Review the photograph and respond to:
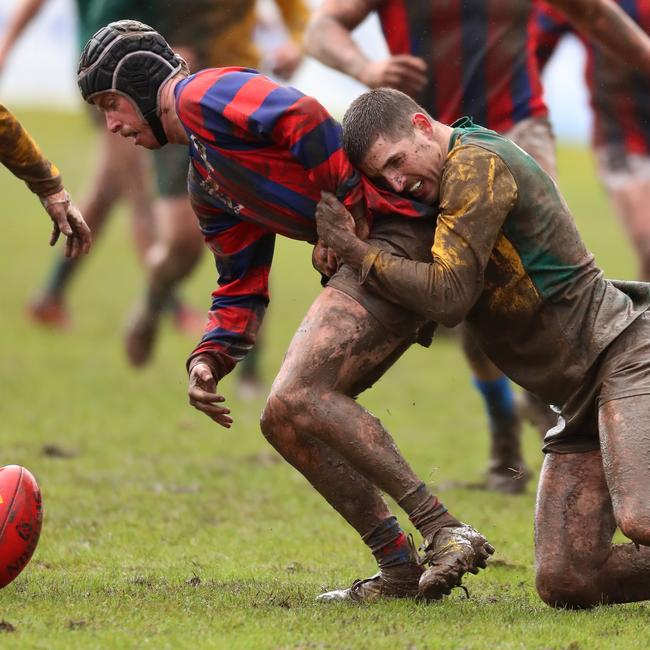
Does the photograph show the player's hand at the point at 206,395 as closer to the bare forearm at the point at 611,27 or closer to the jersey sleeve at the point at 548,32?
the bare forearm at the point at 611,27

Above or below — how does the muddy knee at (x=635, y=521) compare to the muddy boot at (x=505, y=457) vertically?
above

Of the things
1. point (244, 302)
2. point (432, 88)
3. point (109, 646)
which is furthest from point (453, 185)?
point (432, 88)

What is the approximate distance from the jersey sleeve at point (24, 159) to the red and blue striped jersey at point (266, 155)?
64 centimetres

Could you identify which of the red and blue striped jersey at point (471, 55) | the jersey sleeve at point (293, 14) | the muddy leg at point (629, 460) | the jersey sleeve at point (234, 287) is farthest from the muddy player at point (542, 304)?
the jersey sleeve at point (293, 14)

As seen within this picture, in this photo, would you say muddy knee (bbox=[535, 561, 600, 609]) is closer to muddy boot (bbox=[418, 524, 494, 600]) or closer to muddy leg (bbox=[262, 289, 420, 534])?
muddy boot (bbox=[418, 524, 494, 600])

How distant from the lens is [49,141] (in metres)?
26.8

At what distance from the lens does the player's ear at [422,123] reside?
438 cm

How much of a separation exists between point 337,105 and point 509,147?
21494mm

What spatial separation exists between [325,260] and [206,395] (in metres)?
0.55

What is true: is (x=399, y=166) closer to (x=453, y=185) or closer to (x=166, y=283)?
(x=453, y=185)

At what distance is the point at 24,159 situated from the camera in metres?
5.07

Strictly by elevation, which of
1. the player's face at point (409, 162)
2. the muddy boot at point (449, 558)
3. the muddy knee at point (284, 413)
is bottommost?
the muddy boot at point (449, 558)

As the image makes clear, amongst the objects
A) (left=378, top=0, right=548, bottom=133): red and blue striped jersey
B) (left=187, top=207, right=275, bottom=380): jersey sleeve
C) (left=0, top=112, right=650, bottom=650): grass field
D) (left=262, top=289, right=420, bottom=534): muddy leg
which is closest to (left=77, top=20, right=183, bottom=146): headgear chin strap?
(left=187, top=207, right=275, bottom=380): jersey sleeve

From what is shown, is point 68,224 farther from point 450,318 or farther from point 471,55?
point 471,55
